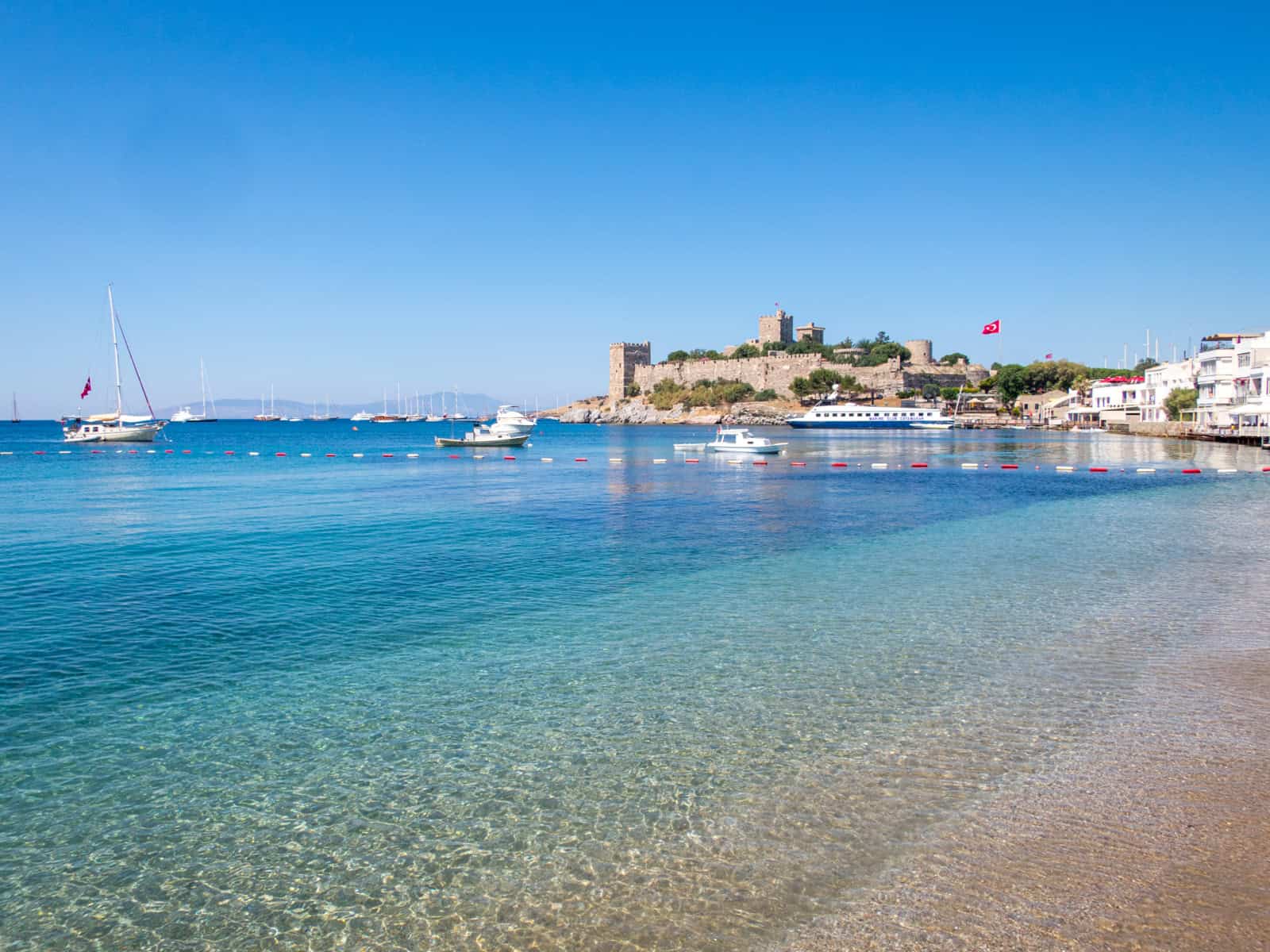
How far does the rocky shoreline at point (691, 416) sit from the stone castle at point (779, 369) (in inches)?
217

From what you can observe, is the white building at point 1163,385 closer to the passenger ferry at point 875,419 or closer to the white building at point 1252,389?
the white building at point 1252,389

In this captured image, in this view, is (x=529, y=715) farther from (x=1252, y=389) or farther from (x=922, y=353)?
(x=922, y=353)

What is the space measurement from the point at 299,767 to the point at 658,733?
2680 millimetres

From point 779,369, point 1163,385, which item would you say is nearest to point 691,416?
point 779,369

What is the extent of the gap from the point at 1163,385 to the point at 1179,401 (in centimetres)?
765

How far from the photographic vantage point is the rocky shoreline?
133m

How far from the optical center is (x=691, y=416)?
149 meters

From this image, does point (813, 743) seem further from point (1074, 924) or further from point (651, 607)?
point (651, 607)

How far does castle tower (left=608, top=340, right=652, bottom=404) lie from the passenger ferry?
6452 centimetres

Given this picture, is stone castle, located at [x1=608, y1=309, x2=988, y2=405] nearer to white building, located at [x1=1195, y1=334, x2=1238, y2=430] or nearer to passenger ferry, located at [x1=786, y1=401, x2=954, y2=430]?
passenger ferry, located at [x1=786, y1=401, x2=954, y2=430]

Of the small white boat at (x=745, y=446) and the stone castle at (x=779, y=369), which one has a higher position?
the stone castle at (x=779, y=369)

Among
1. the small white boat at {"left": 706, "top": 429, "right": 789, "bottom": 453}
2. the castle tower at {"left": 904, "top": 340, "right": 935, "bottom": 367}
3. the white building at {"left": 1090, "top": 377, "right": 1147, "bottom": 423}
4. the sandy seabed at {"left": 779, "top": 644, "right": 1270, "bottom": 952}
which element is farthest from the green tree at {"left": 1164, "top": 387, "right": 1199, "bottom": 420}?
the castle tower at {"left": 904, "top": 340, "right": 935, "bottom": 367}

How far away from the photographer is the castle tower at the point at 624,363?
17400 centimetres

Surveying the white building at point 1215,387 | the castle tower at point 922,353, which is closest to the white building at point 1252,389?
the white building at point 1215,387
